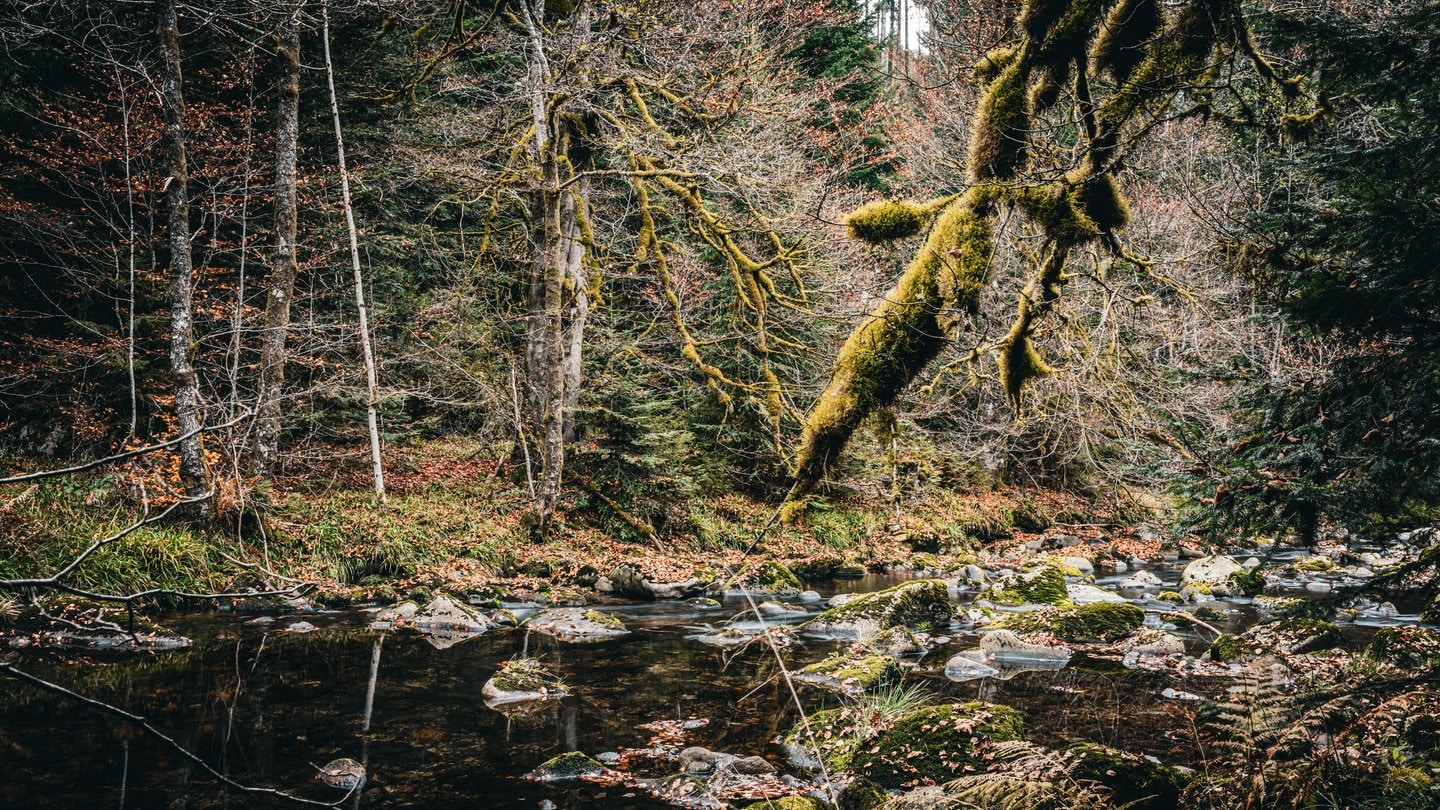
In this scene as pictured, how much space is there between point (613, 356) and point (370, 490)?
498 cm

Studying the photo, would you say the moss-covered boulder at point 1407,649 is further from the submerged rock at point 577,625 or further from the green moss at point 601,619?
the green moss at point 601,619

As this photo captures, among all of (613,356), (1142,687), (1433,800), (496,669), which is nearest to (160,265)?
(613,356)

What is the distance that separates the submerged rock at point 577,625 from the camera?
10469mm

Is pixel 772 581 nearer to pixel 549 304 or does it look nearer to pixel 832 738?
pixel 549 304

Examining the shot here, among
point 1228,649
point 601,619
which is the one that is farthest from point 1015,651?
point 601,619

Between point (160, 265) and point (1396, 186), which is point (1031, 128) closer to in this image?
point (1396, 186)

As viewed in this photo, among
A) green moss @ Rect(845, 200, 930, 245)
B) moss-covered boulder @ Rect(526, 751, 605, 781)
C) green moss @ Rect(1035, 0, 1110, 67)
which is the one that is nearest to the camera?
green moss @ Rect(1035, 0, 1110, 67)

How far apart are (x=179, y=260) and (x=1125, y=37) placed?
1193 centimetres

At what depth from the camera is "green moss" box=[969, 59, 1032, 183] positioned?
4867mm

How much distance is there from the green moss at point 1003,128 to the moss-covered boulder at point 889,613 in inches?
276

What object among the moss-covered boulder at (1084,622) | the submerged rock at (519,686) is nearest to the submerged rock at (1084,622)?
the moss-covered boulder at (1084,622)

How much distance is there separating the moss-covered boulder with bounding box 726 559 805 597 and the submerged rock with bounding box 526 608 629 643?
131 inches

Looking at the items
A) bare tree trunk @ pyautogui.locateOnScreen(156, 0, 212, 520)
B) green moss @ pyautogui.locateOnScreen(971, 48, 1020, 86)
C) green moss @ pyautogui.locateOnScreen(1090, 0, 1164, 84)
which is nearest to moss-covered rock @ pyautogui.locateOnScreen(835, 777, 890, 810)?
green moss @ pyautogui.locateOnScreen(971, 48, 1020, 86)

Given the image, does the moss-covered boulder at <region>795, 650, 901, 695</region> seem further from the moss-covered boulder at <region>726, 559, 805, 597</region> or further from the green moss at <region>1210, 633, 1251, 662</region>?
the moss-covered boulder at <region>726, 559, 805, 597</region>
